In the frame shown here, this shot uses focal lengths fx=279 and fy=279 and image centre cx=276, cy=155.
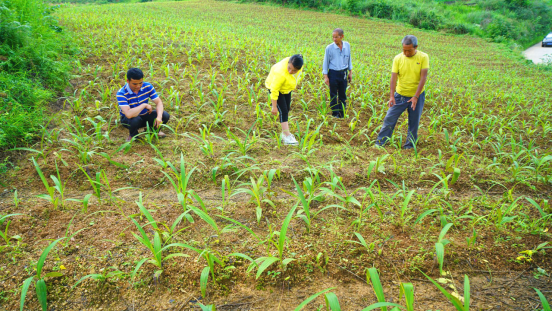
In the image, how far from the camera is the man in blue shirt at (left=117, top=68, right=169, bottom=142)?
11.3ft

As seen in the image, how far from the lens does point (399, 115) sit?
13.3 ft

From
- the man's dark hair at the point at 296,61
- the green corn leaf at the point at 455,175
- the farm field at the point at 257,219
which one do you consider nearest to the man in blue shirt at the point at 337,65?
the farm field at the point at 257,219

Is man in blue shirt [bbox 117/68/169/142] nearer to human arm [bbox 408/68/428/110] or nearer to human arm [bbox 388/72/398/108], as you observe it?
human arm [bbox 388/72/398/108]

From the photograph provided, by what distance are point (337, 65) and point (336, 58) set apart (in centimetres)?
11

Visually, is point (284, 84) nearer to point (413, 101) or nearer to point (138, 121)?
point (413, 101)

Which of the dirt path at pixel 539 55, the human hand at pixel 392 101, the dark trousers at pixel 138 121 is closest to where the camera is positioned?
the dark trousers at pixel 138 121

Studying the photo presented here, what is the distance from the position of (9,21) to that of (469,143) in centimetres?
791

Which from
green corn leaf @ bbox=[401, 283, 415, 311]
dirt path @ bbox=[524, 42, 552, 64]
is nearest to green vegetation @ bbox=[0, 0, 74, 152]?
green corn leaf @ bbox=[401, 283, 415, 311]

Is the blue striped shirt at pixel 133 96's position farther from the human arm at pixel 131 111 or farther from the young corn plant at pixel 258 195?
the young corn plant at pixel 258 195

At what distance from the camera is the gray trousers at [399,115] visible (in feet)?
13.1

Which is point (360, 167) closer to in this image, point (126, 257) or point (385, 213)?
point (385, 213)

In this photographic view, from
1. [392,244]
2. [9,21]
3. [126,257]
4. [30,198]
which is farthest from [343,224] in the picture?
[9,21]

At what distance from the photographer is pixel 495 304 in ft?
5.94

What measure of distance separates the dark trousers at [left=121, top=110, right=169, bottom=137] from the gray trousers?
318 cm
